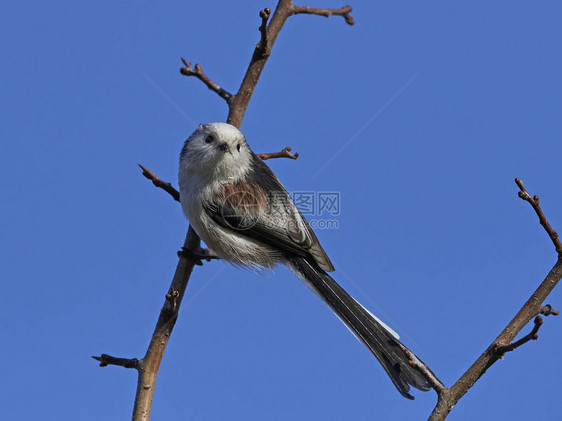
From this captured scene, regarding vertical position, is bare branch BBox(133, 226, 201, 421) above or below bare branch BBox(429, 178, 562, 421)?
above

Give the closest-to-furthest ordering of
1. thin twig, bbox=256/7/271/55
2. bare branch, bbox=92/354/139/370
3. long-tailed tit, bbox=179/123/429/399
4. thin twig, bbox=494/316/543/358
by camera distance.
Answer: thin twig, bbox=494/316/543/358
bare branch, bbox=92/354/139/370
thin twig, bbox=256/7/271/55
long-tailed tit, bbox=179/123/429/399

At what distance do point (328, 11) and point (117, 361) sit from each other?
2401 millimetres

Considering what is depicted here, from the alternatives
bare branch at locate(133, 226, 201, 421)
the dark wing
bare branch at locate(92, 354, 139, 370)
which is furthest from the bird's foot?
bare branch at locate(92, 354, 139, 370)

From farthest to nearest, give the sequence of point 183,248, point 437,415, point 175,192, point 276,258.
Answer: point 276,258
point 175,192
point 183,248
point 437,415

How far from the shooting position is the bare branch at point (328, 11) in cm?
375

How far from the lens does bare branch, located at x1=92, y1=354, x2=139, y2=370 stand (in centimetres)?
295

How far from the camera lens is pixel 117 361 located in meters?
2.97

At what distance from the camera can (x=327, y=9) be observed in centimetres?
387

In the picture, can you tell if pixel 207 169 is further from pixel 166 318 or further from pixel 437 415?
pixel 437 415

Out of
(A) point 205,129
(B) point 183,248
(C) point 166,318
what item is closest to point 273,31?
(A) point 205,129

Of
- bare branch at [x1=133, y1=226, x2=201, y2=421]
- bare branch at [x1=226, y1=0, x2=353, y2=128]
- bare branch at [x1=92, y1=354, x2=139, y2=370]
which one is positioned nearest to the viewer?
bare branch at [x1=133, y1=226, x2=201, y2=421]

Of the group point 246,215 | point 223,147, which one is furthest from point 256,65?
point 246,215

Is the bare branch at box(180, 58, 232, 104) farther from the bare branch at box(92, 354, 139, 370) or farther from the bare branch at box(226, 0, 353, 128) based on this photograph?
the bare branch at box(92, 354, 139, 370)

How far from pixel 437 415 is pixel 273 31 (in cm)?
245
